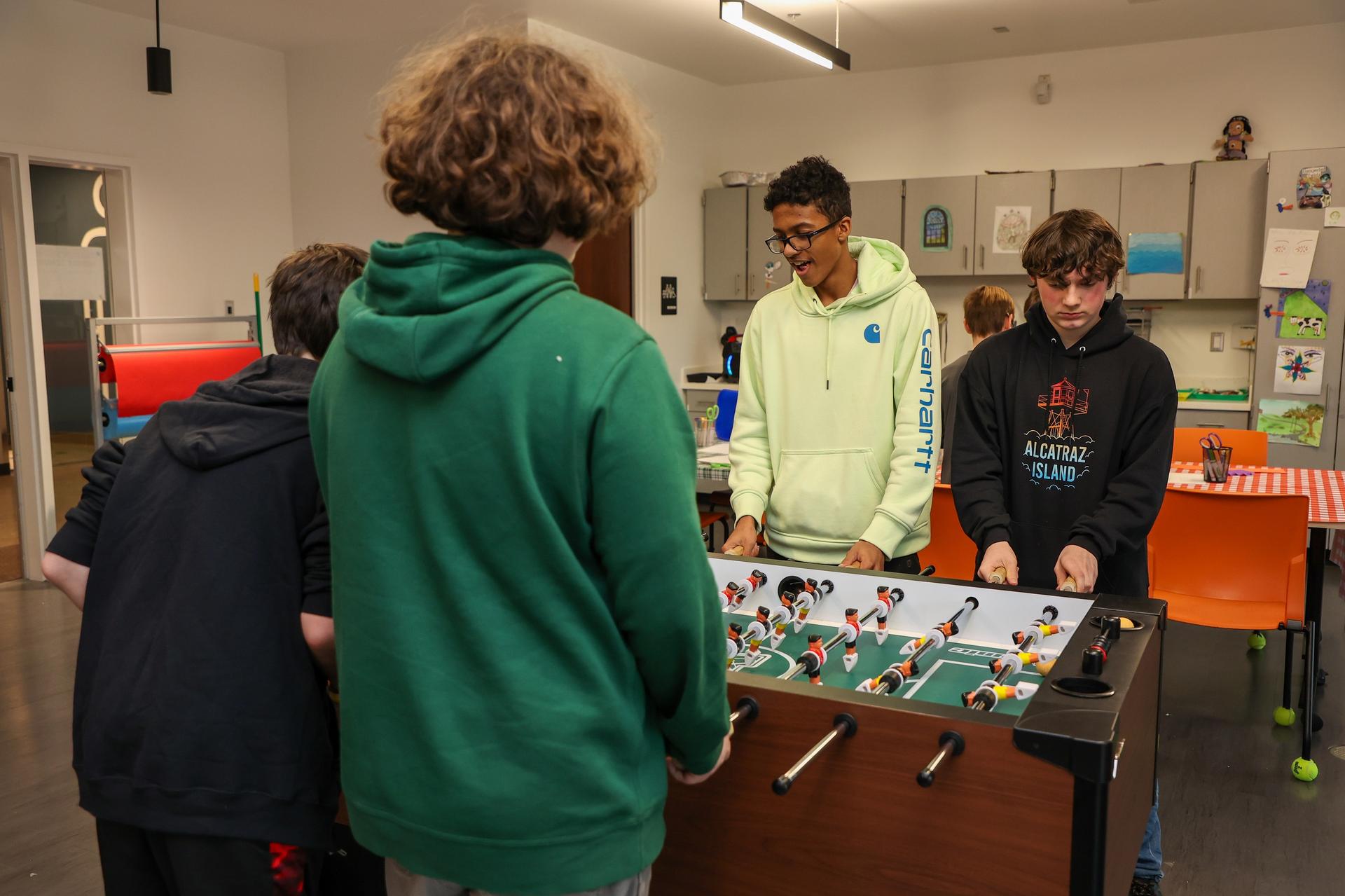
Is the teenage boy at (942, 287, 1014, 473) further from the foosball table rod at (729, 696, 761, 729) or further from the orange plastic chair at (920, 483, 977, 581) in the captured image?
the foosball table rod at (729, 696, 761, 729)

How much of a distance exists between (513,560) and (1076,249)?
62.0 inches

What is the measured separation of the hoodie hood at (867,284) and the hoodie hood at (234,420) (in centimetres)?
128

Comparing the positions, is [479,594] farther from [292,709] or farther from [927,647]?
[927,647]

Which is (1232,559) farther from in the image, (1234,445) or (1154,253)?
(1154,253)

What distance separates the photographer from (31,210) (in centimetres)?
534

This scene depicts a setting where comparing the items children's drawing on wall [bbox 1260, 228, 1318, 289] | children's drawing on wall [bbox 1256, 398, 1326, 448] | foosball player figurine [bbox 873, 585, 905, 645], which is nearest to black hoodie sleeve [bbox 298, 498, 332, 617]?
foosball player figurine [bbox 873, 585, 905, 645]

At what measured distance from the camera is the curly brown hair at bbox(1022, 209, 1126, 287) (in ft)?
7.05

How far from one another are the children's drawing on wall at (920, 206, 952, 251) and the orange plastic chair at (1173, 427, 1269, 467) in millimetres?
2554

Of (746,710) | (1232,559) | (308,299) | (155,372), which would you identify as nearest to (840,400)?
(746,710)

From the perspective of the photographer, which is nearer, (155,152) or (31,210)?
(31,210)

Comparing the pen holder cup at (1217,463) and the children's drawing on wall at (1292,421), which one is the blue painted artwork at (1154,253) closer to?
the children's drawing on wall at (1292,421)

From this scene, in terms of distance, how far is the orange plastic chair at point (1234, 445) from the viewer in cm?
438

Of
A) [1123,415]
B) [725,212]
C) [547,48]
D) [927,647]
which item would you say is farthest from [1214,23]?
[547,48]

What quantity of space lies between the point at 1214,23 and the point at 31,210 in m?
6.29
